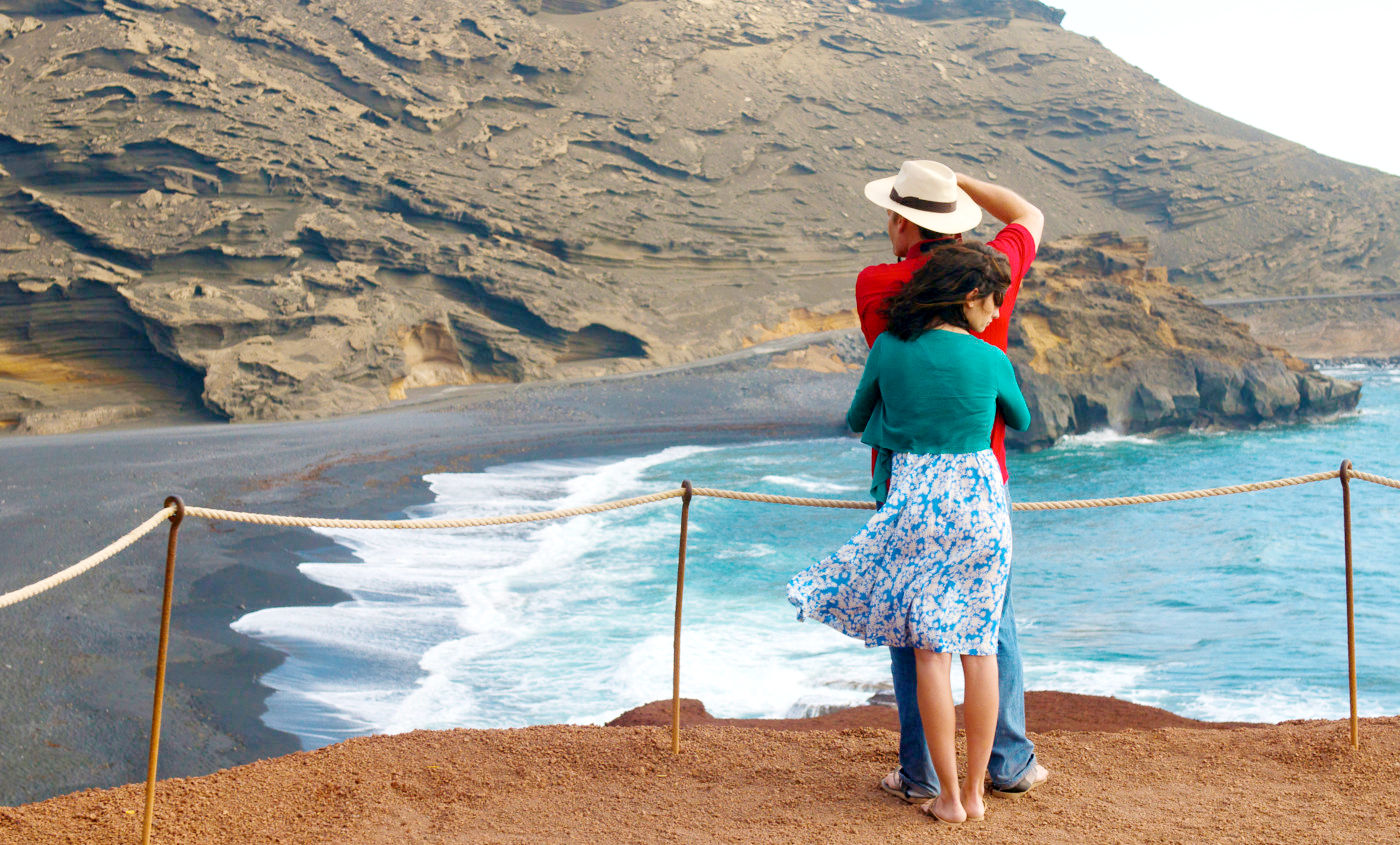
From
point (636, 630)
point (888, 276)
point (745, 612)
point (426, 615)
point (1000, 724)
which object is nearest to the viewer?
point (888, 276)

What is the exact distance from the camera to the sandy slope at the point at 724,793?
7.66ft

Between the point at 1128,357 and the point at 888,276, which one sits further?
the point at 1128,357

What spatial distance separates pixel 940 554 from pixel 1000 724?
58 cm

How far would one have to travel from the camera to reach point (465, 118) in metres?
32.6

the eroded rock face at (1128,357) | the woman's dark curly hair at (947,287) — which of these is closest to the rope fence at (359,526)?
the woman's dark curly hair at (947,287)

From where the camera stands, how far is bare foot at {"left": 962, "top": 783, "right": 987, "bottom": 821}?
2.30m

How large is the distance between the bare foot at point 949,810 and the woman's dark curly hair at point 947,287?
1.08 metres

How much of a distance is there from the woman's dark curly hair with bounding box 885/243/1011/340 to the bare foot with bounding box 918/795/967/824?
108 cm

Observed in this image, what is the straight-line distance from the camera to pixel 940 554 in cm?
214

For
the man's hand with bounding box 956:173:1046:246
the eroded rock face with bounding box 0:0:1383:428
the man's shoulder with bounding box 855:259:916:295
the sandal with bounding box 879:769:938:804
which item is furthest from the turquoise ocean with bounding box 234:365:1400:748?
the eroded rock face with bounding box 0:0:1383:428

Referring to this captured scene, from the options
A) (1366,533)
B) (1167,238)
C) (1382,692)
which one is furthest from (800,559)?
(1167,238)

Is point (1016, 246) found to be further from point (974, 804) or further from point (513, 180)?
point (513, 180)

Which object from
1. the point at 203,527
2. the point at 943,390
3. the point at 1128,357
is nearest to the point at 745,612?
the point at 203,527

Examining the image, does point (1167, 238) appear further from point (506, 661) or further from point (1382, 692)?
point (506, 661)
